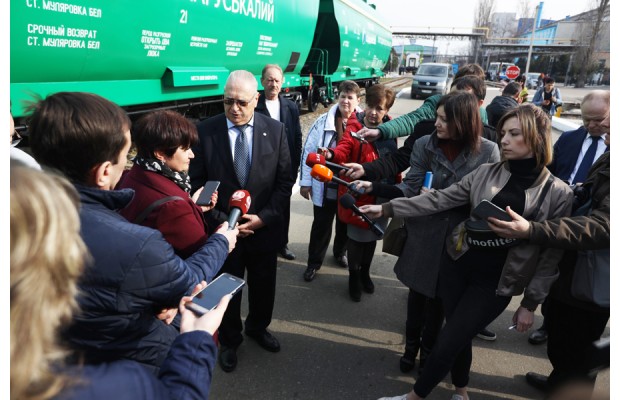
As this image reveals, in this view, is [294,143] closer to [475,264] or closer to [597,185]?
[475,264]

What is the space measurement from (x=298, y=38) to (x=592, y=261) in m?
8.32

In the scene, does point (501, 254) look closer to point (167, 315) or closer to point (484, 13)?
point (167, 315)

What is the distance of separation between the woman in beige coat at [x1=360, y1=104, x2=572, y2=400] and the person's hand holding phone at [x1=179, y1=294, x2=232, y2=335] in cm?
131

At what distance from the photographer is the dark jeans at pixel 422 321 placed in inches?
97.8

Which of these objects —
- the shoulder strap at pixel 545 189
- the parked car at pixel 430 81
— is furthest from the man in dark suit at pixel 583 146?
the parked car at pixel 430 81

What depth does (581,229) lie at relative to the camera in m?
1.75

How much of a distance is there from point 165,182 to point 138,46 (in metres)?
3.61

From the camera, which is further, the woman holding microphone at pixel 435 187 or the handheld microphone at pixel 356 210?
the handheld microphone at pixel 356 210

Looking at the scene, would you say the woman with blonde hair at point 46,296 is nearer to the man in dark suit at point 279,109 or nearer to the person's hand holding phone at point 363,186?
the person's hand holding phone at point 363,186

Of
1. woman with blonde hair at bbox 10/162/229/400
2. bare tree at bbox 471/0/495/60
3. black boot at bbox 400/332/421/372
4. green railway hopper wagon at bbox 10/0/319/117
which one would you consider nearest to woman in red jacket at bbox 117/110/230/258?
woman with blonde hair at bbox 10/162/229/400

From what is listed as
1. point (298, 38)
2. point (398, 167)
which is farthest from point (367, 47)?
point (398, 167)

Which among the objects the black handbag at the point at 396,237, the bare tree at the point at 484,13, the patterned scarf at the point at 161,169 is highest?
the bare tree at the point at 484,13

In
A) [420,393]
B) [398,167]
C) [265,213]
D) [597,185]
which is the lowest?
[420,393]

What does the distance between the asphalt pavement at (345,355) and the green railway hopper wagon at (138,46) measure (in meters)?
2.14
